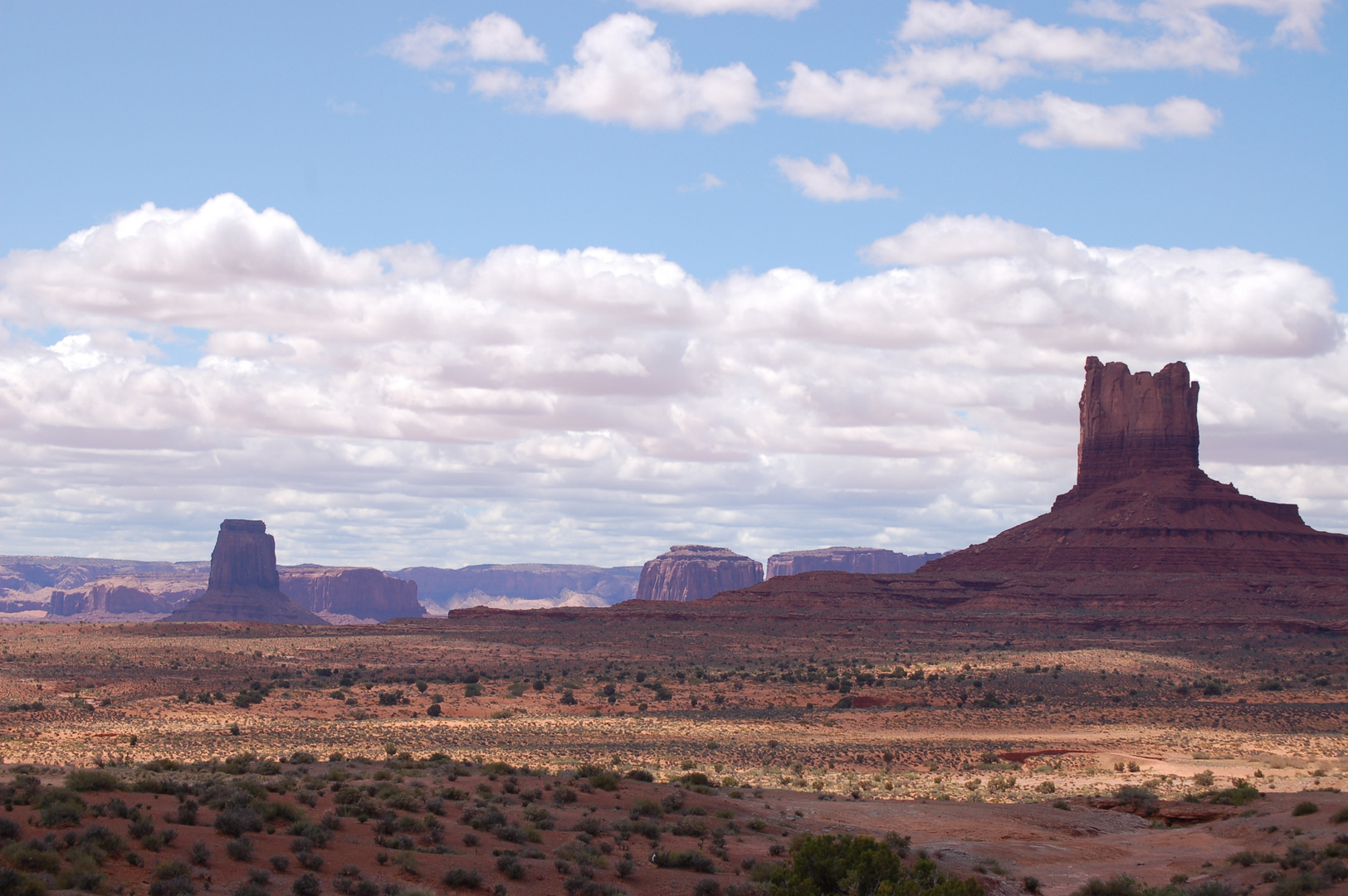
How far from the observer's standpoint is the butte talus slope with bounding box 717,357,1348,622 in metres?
98.9

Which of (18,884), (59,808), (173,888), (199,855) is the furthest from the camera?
(59,808)

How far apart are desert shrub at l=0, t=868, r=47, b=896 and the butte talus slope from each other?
89215mm

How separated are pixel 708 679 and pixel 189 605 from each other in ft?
507

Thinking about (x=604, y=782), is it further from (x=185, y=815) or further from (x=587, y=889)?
(x=185, y=815)

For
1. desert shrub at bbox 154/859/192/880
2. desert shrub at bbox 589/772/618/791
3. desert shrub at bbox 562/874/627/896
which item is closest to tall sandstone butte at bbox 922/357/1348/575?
desert shrub at bbox 589/772/618/791

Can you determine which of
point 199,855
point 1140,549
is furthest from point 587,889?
point 1140,549

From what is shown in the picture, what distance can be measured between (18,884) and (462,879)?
565 cm

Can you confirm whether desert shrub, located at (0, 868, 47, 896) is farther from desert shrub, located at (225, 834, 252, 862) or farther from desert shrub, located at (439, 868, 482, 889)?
desert shrub, located at (439, 868, 482, 889)

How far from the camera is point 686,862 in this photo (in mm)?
20062

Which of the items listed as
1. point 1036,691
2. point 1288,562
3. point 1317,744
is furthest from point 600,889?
point 1288,562

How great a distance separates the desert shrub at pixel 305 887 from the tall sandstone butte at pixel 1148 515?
99614 millimetres

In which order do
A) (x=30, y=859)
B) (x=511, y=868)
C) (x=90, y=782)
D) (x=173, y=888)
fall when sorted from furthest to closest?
1. (x=90, y=782)
2. (x=511, y=868)
3. (x=173, y=888)
4. (x=30, y=859)

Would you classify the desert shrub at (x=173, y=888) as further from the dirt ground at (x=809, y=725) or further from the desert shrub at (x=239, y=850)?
the desert shrub at (x=239, y=850)

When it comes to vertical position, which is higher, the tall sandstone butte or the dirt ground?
the tall sandstone butte
